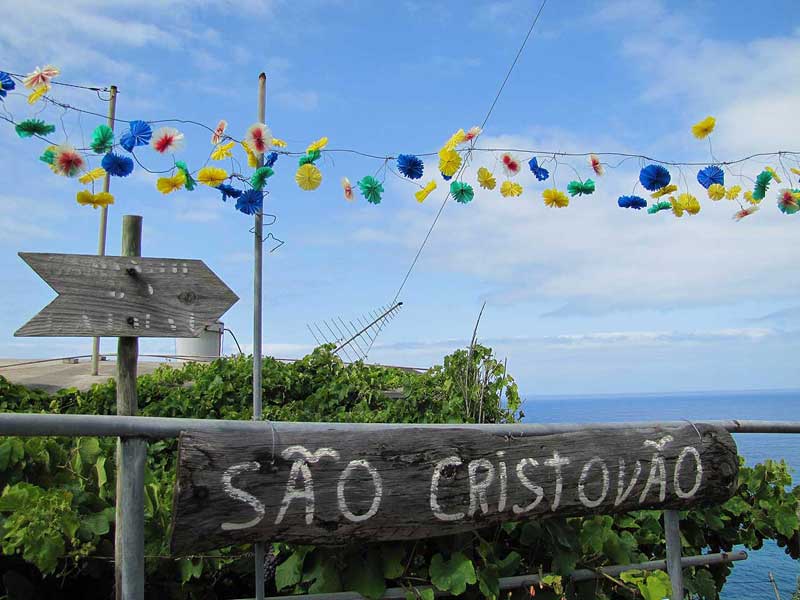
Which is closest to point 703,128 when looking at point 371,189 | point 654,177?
point 654,177

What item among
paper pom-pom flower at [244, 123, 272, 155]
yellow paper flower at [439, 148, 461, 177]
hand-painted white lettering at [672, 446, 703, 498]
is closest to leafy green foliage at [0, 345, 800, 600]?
hand-painted white lettering at [672, 446, 703, 498]

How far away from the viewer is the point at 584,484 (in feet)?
9.03

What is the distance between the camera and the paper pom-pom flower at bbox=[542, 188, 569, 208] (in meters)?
4.28

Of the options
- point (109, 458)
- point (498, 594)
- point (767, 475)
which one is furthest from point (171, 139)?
point (767, 475)

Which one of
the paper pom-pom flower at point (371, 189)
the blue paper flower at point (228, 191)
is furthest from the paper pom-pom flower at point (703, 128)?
the blue paper flower at point (228, 191)

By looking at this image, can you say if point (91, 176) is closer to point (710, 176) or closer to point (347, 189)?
point (347, 189)

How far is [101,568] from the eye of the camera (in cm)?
262

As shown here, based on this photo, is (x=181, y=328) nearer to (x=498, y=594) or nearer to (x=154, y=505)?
(x=154, y=505)

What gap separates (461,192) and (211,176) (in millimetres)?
1506

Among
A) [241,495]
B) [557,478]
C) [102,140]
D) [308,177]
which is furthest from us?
[308,177]

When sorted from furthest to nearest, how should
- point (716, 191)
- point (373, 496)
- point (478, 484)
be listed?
point (716, 191), point (478, 484), point (373, 496)

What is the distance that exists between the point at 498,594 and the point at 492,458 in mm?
593

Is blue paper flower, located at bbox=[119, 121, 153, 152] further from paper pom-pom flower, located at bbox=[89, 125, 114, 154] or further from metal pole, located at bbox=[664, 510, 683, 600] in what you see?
metal pole, located at bbox=[664, 510, 683, 600]

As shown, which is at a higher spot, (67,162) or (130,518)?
(67,162)
